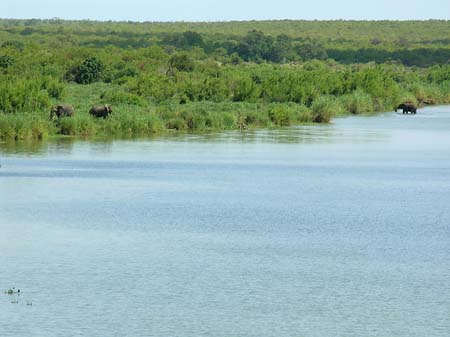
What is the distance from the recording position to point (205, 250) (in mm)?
15688

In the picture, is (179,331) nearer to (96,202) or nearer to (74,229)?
(74,229)

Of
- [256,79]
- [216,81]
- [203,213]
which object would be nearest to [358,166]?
[203,213]

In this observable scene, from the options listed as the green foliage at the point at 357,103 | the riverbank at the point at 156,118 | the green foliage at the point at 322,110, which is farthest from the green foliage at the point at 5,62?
the green foliage at the point at 357,103

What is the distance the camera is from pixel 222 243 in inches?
640

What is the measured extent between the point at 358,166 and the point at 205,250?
11.7m

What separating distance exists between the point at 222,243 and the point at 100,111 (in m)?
18.0

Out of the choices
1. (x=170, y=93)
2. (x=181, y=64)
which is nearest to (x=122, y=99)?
(x=170, y=93)

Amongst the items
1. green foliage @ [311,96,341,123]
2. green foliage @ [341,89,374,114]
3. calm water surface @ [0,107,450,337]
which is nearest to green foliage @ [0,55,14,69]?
green foliage @ [311,96,341,123]

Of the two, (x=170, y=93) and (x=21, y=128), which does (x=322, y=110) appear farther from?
(x=21, y=128)

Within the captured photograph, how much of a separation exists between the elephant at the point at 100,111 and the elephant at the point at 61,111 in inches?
27.2

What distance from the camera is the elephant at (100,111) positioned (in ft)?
111

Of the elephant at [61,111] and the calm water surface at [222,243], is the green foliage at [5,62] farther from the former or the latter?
the calm water surface at [222,243]

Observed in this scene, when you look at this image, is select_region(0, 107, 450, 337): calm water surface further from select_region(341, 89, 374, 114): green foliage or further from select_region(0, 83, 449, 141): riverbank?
select_region(341, 89, 374, 114): green foliage

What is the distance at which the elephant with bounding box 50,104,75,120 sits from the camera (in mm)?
32906
